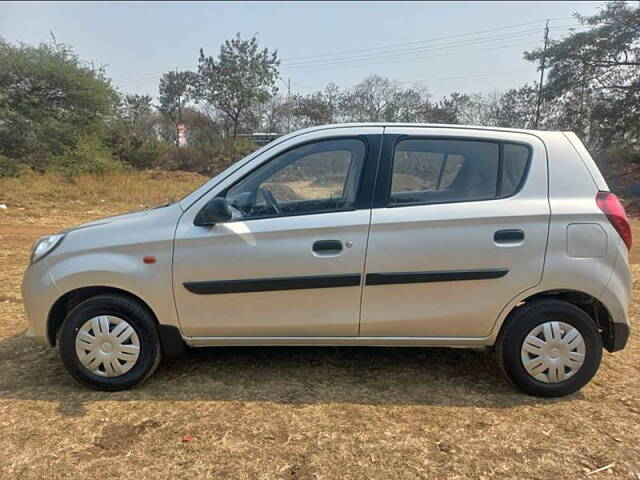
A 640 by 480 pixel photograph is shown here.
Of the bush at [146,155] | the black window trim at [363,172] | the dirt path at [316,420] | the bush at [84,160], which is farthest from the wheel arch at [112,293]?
the bush at [146,155]

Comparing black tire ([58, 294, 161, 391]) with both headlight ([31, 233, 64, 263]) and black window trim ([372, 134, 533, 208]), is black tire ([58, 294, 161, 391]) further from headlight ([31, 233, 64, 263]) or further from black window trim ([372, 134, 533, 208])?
black window trim ([372, 134, 533, 208])

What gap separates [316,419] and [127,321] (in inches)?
54.7

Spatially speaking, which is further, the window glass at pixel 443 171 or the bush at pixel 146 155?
the bush at pixel 146 155

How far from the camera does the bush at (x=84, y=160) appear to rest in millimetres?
19344

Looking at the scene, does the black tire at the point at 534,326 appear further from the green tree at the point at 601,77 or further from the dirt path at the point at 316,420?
the green tree at the point at 601,77

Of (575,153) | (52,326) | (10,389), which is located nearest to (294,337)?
(52,326)

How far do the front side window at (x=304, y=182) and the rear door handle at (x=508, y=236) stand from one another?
0.94 m

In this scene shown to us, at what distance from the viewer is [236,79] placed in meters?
28.1

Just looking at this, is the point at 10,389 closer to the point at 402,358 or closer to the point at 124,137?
the point at 402,358

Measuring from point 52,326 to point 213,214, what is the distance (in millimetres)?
1420

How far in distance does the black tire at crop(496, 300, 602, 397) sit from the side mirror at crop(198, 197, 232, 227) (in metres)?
1.96

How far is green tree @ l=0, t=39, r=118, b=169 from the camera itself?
61.3 ft

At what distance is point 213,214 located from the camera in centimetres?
298

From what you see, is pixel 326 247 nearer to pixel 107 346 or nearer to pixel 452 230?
pixel 452 230
